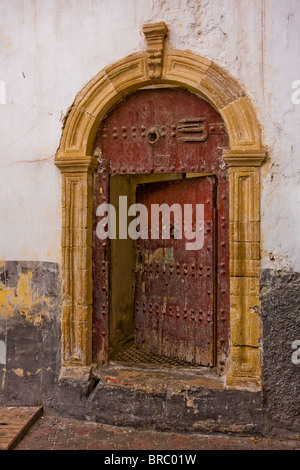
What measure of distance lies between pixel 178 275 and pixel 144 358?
979 mm

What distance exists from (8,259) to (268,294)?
2.49 metres

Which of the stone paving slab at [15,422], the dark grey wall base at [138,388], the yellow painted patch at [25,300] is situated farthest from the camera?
the yellow painted patch at [25,300]

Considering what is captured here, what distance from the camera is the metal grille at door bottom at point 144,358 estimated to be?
3.86 meters

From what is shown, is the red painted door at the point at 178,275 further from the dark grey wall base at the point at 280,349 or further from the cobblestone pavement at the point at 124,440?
the cobblestone pavement at the point at 124,440

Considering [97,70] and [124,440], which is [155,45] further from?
[124,440]

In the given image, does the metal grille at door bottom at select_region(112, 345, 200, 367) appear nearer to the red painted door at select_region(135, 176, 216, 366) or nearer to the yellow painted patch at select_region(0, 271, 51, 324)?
the red painted door at select_region(135, 176, 216, 366)

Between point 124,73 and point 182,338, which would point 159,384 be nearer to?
point 182,338

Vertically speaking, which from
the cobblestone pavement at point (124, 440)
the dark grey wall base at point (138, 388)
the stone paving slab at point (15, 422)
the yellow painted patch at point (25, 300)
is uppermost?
the yellow painted patch at point (25, 300)

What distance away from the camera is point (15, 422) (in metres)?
3.37

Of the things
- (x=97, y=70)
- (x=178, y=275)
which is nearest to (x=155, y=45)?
(x=97, y=70)

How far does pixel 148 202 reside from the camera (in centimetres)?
411

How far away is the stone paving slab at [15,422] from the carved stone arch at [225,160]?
0.57 m

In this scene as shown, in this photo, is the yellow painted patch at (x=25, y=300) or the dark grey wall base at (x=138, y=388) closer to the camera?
the dark grey wall base at (x=138, y=388)

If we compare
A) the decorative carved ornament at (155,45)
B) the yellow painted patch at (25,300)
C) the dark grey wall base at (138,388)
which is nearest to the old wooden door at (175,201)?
the decorative carved ornament at (155,45)
